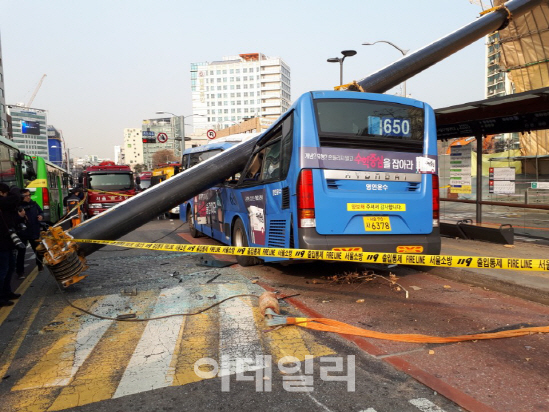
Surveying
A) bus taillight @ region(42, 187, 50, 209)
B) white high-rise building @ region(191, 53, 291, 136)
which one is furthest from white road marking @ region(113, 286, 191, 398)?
white high-rise building @ region(191, 53, 291, 136)

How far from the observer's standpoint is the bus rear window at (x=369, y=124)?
629 cm

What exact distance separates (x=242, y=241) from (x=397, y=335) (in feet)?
14.9

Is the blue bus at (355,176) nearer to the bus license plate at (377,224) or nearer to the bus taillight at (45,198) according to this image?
the bus license plate at (377,224)

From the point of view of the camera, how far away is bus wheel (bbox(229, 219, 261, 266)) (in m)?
8.48

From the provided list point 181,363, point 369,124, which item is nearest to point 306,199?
point 369,124

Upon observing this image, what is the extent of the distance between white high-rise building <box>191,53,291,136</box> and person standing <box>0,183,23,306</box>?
6327 inches

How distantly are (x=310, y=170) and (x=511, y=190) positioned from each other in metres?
6.99

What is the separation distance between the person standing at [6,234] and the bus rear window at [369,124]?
15.9 ft

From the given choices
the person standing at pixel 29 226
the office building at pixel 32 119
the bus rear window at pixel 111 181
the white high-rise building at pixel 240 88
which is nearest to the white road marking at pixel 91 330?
the person standing at pixel 29 226

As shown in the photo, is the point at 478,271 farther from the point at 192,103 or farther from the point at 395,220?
the point at 192,103

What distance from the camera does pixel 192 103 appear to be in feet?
601

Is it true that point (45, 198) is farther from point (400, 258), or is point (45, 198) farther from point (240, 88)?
point (240, 88)

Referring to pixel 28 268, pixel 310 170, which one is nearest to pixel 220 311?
pixel 310 170

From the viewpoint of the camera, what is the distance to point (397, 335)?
458 centimetres
